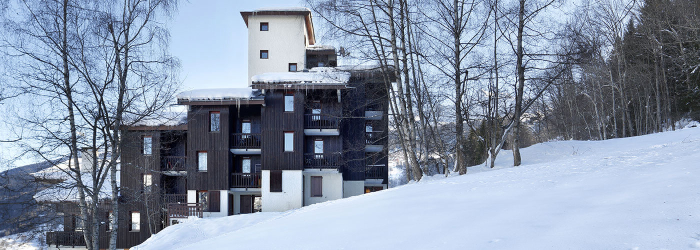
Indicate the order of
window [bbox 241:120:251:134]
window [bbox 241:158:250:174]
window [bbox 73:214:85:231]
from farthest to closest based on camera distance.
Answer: window [bbox 241:158:250:174] < window [bbox 241:120:251:134] < window [bbox 73:214:85:231]

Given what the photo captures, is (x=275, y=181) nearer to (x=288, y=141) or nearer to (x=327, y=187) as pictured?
(x=288, y=141)

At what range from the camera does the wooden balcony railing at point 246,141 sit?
1002 inches

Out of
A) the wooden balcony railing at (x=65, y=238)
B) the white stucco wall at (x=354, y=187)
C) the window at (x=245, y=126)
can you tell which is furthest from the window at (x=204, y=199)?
the white stucco wall at (x=354, y=187)

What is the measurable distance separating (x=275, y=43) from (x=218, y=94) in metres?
9.15

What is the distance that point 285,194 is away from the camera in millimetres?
24516

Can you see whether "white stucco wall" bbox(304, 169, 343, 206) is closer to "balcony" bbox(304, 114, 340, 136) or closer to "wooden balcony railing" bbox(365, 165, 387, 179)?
"balcony" bbox(304, 114, 340, 136)

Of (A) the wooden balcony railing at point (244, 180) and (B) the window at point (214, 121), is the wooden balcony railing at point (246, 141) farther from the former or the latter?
(A) the wooden balcony railing at point (244, 180)

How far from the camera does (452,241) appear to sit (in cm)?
554

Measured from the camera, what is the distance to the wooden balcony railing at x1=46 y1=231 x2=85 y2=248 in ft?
84.5

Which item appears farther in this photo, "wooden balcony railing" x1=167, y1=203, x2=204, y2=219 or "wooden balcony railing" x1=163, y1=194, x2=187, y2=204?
"wooden balcony railing" x1=163, y1=194, x2=187, y2=204

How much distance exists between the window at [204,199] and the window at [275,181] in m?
3.76

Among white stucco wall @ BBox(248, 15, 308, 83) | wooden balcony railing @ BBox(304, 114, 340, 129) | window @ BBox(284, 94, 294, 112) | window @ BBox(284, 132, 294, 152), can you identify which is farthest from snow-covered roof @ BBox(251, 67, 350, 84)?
white stucco wall @ BBox(248, 15, 308, 83)

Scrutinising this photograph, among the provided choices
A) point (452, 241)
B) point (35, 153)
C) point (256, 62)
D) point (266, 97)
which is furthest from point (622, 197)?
point (256, 62)

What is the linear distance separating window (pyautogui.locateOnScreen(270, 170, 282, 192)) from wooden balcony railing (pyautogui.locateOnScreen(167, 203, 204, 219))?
4.08 m
